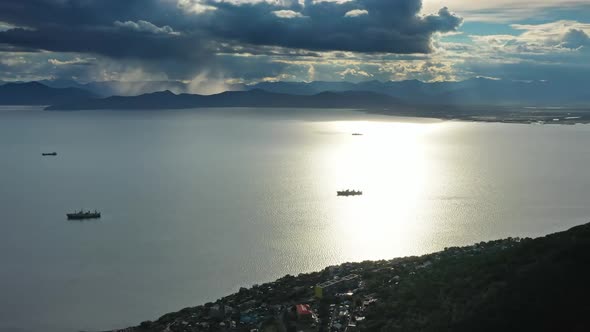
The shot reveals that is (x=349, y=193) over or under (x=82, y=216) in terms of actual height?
over

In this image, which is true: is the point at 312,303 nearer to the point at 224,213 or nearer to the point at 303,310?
the point at 303,310

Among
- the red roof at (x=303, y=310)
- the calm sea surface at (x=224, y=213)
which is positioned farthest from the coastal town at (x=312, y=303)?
the calm sea surface at (x=224, y=213)

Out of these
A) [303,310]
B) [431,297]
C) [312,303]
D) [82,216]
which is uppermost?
[431,297]

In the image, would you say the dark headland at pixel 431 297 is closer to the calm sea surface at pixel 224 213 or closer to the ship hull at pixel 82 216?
the calm sea surface at pixel 224 213

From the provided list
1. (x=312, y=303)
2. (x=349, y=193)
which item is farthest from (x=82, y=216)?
(x=312, y=303)

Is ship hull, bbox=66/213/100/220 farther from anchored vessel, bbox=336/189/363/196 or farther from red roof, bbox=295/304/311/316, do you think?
red roof, bbox=295/304/311/316

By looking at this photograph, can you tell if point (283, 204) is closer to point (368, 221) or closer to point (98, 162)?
point (368, 221)

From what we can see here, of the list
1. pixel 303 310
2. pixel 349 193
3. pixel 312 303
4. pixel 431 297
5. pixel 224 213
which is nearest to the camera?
pixel 431 297

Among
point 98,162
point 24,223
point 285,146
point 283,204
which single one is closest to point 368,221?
point 283,204
